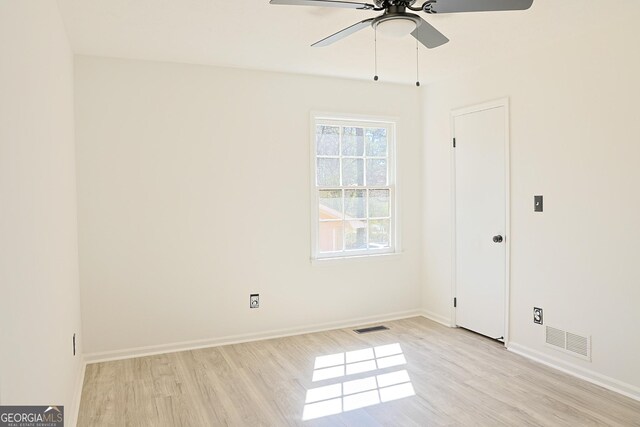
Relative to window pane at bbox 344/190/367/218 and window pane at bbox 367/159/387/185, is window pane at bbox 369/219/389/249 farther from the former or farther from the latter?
window pane at bbox 367/159/387/185

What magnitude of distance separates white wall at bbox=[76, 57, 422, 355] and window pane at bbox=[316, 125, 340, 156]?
162 millimetres

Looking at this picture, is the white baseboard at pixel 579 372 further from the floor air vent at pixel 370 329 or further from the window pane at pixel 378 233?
the window pane at pixel 378 233

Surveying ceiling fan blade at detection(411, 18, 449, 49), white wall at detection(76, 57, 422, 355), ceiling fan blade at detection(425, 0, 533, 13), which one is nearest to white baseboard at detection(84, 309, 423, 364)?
white wall at detection(76, 57, 422, 355)

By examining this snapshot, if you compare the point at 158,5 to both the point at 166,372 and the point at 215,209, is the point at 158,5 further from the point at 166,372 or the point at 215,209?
the point at 166,372

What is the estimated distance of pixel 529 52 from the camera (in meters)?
3.74

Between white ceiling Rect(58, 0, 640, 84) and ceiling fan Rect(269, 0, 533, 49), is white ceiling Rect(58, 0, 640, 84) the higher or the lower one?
the higher one

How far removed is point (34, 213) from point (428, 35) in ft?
6.82

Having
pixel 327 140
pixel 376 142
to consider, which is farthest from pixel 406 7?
pixel 376 142

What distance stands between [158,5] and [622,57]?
2957 millimetres

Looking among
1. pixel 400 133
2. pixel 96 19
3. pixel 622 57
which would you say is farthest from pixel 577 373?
pixel 96 19

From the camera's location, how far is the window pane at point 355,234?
4766 mm

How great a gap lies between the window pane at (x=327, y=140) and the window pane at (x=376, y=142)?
14.1 inches

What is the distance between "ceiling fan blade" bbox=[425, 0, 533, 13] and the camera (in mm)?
2145

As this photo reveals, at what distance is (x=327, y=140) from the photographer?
4.65m
